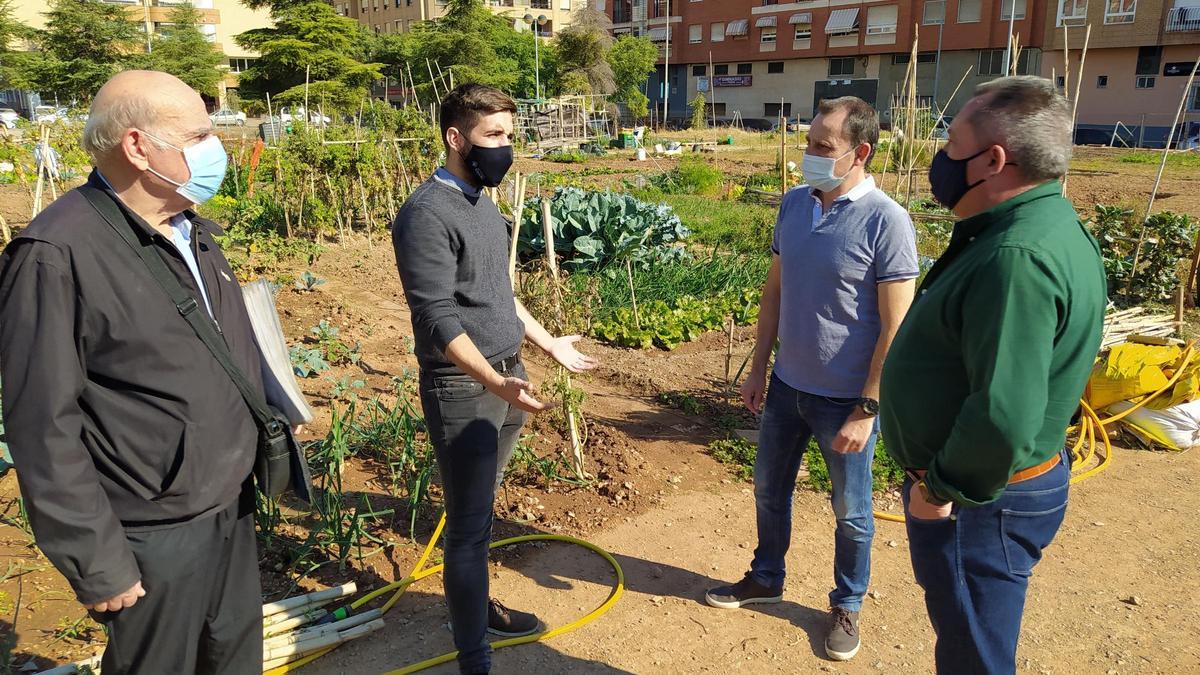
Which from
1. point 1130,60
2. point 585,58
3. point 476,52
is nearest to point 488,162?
point 476,52

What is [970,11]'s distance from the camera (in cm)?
4003

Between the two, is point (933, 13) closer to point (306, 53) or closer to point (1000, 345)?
point (306, 53)

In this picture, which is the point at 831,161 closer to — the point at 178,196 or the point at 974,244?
the point at 974,244

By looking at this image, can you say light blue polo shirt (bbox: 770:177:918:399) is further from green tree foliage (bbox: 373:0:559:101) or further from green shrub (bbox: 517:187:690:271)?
green tree foliage (bbox: 373:0:559:101)

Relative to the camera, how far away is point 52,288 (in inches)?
69.1

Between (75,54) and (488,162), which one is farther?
(75,54)

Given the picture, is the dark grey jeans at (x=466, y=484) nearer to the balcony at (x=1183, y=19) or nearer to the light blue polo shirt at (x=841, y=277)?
the light blue polo shirt at (x=841, y=277)

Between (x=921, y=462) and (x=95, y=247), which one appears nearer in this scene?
(x=95, y=247)

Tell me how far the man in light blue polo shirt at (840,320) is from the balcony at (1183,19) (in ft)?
132

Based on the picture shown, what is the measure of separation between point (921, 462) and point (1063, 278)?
0.59m

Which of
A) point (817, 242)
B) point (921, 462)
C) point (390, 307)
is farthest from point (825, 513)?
point (390, 307)

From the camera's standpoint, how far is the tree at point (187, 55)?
39406 millimetres

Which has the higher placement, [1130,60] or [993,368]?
[1130,60]

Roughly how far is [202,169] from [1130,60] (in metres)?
43.5
